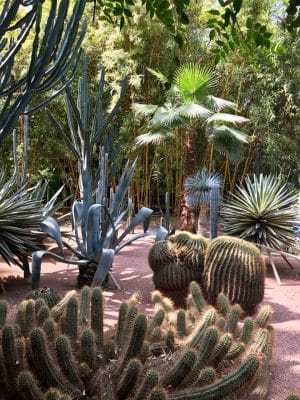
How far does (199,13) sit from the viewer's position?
34.0 feet

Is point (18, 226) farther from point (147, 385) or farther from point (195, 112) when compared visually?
point (195, 112)

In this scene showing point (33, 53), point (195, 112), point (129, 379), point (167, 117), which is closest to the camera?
point (33, 53)

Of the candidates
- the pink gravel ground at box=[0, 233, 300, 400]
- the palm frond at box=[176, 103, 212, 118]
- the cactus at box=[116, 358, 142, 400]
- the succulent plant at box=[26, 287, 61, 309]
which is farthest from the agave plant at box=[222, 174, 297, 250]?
the cactus at box=[116, 358, 142, 400]

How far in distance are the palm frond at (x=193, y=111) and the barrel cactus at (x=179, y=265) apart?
4607mm

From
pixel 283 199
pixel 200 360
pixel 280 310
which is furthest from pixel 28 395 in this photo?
pixel 283 199

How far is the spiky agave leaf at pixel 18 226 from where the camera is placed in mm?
4902

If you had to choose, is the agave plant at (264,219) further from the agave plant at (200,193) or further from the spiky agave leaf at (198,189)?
the spiky agave leaf at (198,189)

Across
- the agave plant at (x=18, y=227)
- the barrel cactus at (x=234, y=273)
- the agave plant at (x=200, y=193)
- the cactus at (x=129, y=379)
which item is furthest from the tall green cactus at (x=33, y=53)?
the agave plant at (x=200, y=193)

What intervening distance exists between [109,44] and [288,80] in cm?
418

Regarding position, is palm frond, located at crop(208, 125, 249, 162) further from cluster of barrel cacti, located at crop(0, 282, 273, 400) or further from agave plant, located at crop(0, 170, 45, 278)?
Result: cluster of barrel cacti, located at crop(0, 282, 273, 400)

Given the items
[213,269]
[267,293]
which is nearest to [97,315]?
[213,269]

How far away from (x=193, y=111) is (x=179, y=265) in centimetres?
494

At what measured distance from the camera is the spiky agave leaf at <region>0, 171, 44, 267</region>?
4.90 m

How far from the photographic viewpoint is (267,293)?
5562 mm
